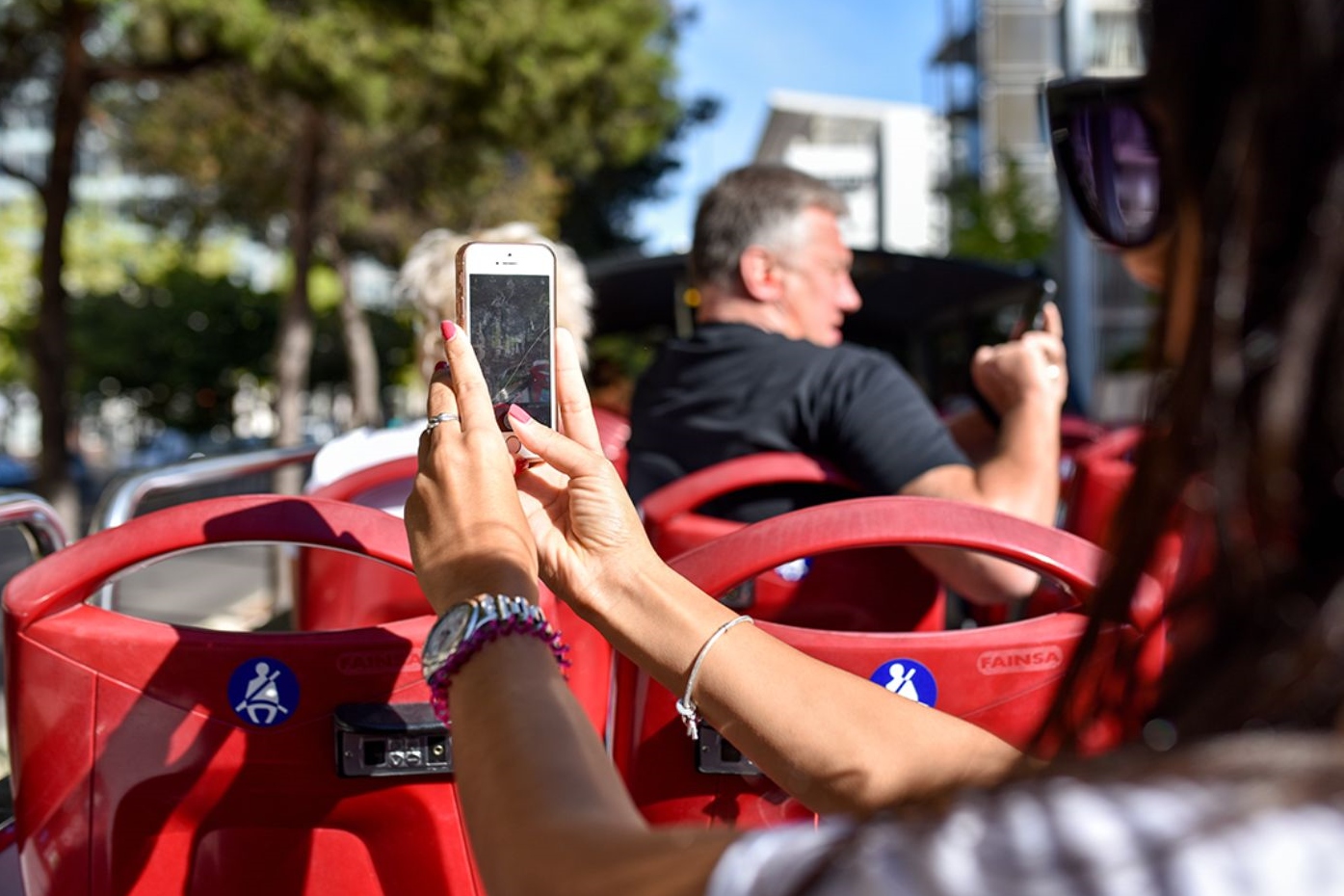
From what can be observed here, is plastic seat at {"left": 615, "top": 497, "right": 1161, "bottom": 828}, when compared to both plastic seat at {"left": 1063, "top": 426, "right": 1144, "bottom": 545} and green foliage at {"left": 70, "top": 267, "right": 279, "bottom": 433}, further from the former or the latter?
green foliage at {"left": 70, "top": 267, "right": 279, "bottom": 433}

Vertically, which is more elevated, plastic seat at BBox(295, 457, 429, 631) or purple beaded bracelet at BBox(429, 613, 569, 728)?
purple beaded bracelet at BBox(429, 613, 569, 728)

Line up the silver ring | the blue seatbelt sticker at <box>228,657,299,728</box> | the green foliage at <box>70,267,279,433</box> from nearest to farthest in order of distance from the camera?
1. the silver ring
2. the blue seatbelt sticker at <box>228,657,299,728</box>
3. the green foliage at <box>70,267,279,433</box>

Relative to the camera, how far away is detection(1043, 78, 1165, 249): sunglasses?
3.69 feet

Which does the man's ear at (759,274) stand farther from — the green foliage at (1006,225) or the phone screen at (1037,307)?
the green foliage at (1006,225)

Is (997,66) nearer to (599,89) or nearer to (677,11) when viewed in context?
(677,11)

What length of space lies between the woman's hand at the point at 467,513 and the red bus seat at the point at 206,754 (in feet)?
1.31

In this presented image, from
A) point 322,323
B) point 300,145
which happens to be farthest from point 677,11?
point 322,323

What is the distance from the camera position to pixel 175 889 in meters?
1.60

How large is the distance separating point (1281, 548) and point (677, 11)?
2790 centimetres

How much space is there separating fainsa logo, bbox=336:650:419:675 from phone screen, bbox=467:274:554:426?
337mm

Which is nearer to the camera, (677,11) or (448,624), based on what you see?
(448,624)

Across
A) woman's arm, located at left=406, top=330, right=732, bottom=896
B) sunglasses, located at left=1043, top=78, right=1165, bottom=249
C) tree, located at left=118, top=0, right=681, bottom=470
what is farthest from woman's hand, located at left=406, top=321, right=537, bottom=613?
tree, located at left=118, top=0, right=681, bottom=470

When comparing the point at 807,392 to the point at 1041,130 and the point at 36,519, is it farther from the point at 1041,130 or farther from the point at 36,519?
the point at 1041,130

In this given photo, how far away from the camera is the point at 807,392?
2.97 meters
